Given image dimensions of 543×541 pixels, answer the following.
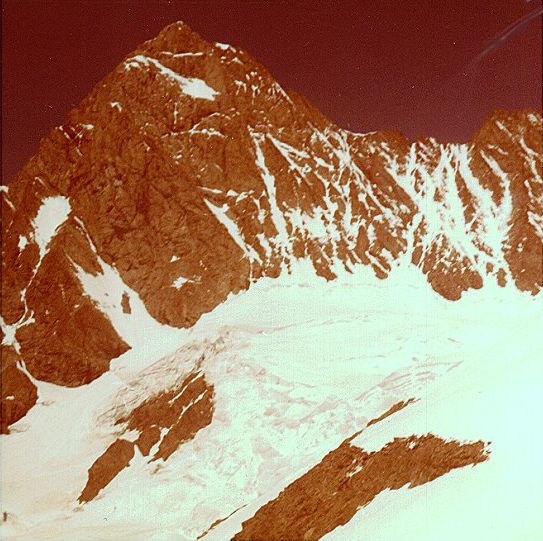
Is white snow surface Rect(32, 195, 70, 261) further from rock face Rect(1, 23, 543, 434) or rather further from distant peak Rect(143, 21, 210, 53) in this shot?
distant peak Rect(143, 21, 210, 53)

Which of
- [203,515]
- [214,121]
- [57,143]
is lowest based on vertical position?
[203,515]

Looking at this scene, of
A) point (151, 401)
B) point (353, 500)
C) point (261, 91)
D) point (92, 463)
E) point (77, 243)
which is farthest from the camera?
point (261, 91)

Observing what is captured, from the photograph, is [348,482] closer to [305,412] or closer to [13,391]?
[305,412]

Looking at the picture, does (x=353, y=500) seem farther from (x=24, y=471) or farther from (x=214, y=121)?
(x=214, y=121)

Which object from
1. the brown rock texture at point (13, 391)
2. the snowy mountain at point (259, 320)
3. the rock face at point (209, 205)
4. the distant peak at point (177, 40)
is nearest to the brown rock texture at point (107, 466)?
the snowy mountain at point (259, 320)

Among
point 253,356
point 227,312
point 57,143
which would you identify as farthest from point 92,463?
point 57,143

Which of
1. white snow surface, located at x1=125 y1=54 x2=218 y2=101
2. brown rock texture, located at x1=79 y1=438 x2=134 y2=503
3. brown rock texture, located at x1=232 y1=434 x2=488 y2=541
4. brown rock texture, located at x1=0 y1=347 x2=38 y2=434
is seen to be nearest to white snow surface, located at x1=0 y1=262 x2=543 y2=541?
brown rock texture, located at x1=232 y1=434 x2=488 y2=541
